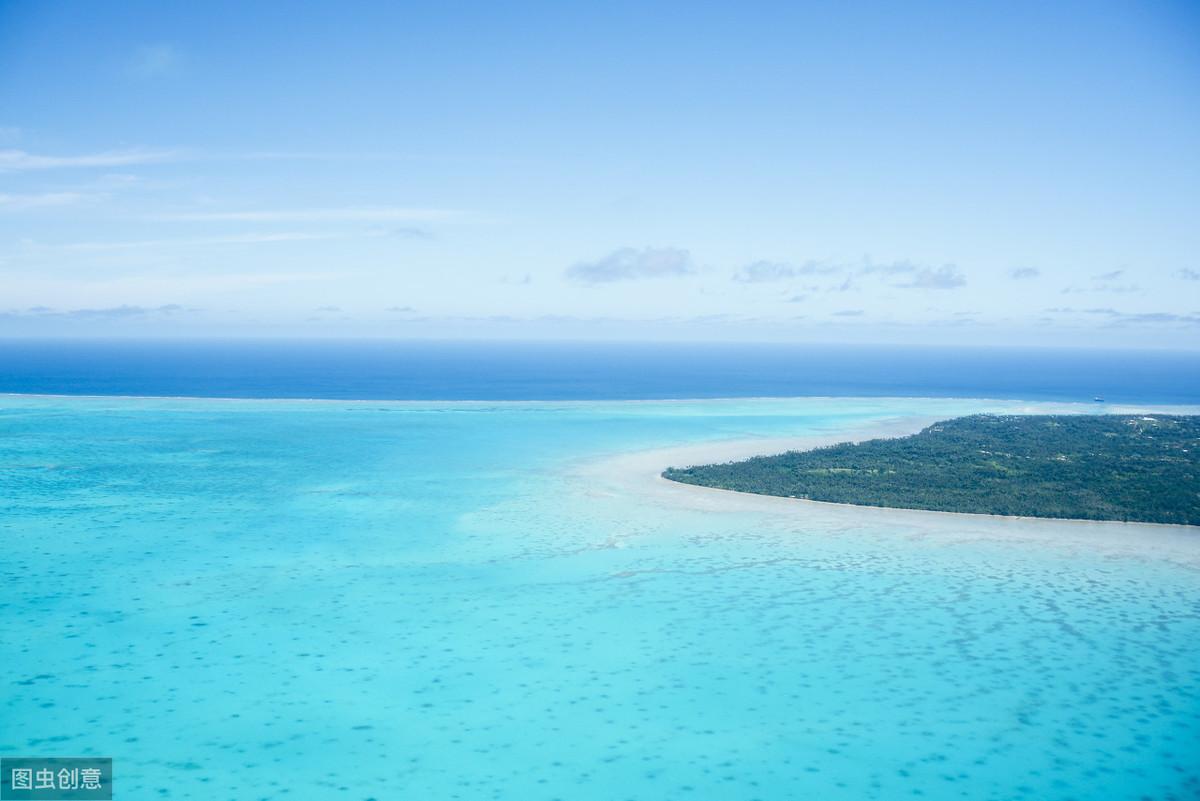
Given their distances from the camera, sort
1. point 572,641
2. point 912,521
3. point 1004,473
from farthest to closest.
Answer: point 1004,473
point 912,521
point 572,641

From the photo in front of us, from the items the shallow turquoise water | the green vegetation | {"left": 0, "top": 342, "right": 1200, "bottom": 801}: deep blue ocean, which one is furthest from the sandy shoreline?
the green vegetation

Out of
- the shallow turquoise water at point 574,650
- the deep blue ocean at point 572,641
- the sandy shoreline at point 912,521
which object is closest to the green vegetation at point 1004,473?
the sandy shoreline at point 912,521

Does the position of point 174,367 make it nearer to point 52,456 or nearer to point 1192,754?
point 52,456

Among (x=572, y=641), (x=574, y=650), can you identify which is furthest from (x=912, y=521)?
(x=574, y=650)

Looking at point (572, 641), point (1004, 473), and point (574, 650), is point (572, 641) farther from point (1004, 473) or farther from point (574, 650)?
point (1004, 473)

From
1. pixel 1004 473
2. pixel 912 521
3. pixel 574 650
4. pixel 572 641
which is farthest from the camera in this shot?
pixel 1004 473

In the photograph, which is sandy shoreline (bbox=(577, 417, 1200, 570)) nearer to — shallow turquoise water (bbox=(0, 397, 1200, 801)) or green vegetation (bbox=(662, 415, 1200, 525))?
shallow turquoise water (bbox=(0, 397, 1200, 801))
